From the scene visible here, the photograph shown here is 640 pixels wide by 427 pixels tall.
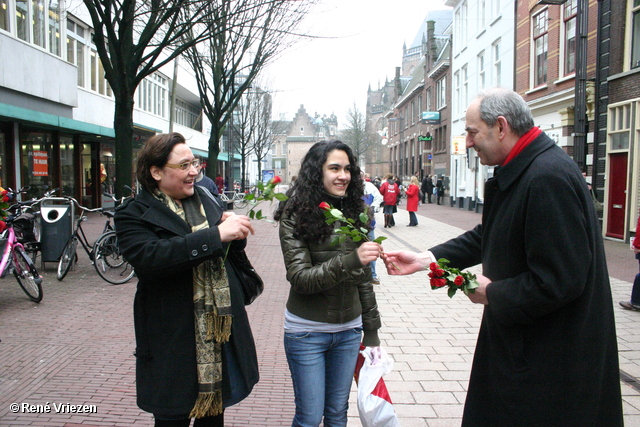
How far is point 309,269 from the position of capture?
2.37 meters

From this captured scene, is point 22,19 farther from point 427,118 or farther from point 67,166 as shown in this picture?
point 427,118

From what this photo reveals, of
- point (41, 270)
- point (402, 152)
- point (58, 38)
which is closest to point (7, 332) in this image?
point (41, 270)

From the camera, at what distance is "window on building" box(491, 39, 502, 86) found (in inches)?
886

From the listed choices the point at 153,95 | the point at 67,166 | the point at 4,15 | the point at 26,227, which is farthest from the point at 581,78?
the point at 153,95

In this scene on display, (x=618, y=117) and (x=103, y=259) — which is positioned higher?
(x=618, y=117)

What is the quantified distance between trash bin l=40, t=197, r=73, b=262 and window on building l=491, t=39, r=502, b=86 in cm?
1958

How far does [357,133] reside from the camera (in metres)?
56.2

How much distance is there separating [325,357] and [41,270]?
25.8 ft

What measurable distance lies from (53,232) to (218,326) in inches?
287

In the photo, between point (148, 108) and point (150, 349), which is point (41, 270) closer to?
point (150, 349)

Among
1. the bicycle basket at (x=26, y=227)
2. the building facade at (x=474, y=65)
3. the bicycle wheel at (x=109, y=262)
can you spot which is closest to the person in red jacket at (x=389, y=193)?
the building facade at (x=474, y=65)

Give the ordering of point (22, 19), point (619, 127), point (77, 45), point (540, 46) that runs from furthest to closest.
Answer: point (77, 45) < point (540, 46) < point (22, 19) < point (619, 127)

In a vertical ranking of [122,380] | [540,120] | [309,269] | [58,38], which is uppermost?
[58,38]

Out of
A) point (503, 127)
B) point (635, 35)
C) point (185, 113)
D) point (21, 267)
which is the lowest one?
point (21, 267)
